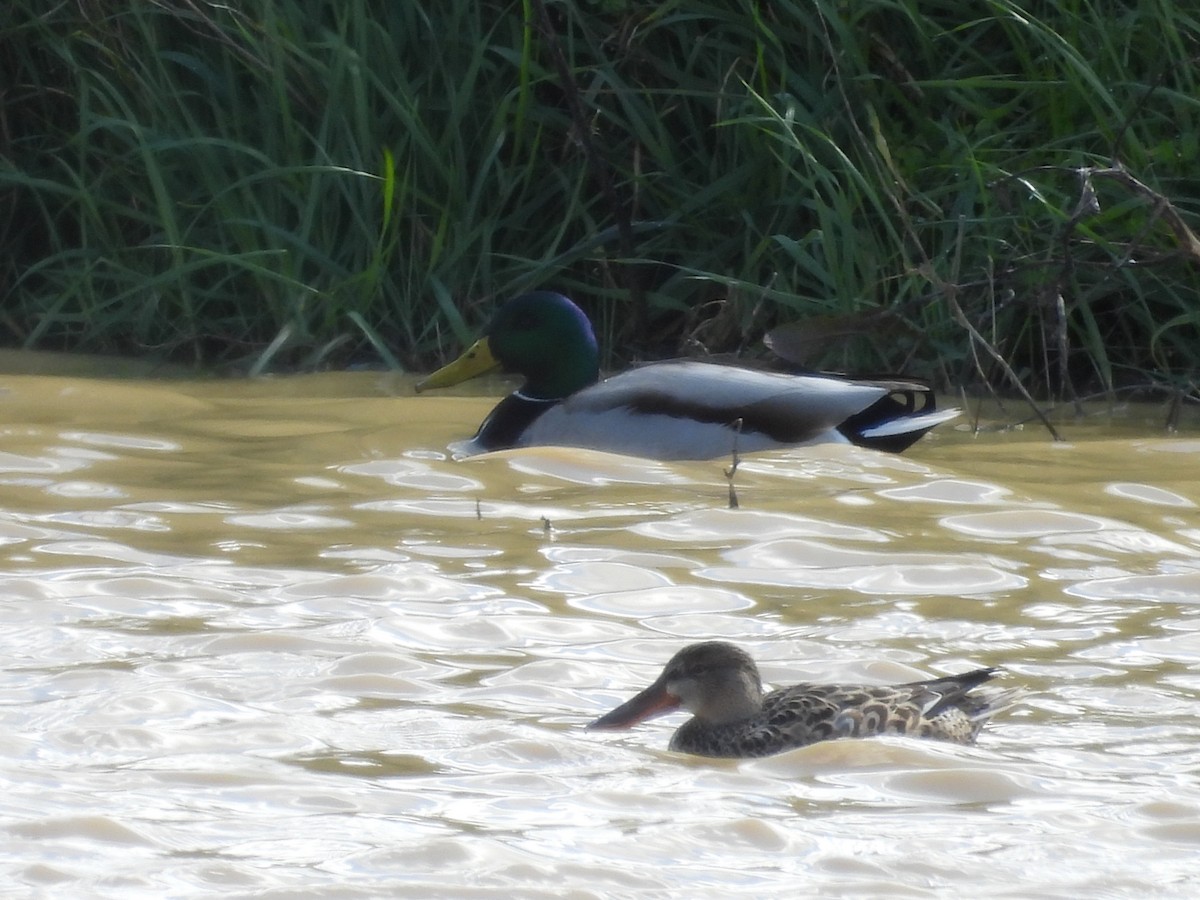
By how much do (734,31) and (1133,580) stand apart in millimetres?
3929

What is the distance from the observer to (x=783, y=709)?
11.8 feet

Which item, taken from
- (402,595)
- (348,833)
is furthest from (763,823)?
(402,595)

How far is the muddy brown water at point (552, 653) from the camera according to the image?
2918 mm

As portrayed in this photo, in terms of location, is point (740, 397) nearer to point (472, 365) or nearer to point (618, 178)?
point (472, 365)

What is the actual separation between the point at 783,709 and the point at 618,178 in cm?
514

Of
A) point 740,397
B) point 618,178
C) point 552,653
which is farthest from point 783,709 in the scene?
point 618,178

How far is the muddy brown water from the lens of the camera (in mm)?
2918

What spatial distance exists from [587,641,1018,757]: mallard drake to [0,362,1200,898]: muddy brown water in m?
0.05

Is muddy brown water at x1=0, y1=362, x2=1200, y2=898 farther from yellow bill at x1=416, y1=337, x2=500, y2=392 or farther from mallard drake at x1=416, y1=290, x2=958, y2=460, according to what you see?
yellow bill at x1=416, y1=337, x2=500, y2=392

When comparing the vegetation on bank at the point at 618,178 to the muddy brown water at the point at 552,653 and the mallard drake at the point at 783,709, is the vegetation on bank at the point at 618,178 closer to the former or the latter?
the muddy brown water at the point at 552,653

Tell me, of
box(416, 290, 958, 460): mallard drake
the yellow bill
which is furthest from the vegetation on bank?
Result: the yellow bill

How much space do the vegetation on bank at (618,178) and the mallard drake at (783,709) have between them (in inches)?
126

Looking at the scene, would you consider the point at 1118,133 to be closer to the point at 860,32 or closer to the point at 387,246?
the point at 860,32

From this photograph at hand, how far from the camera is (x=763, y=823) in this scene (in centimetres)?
306
